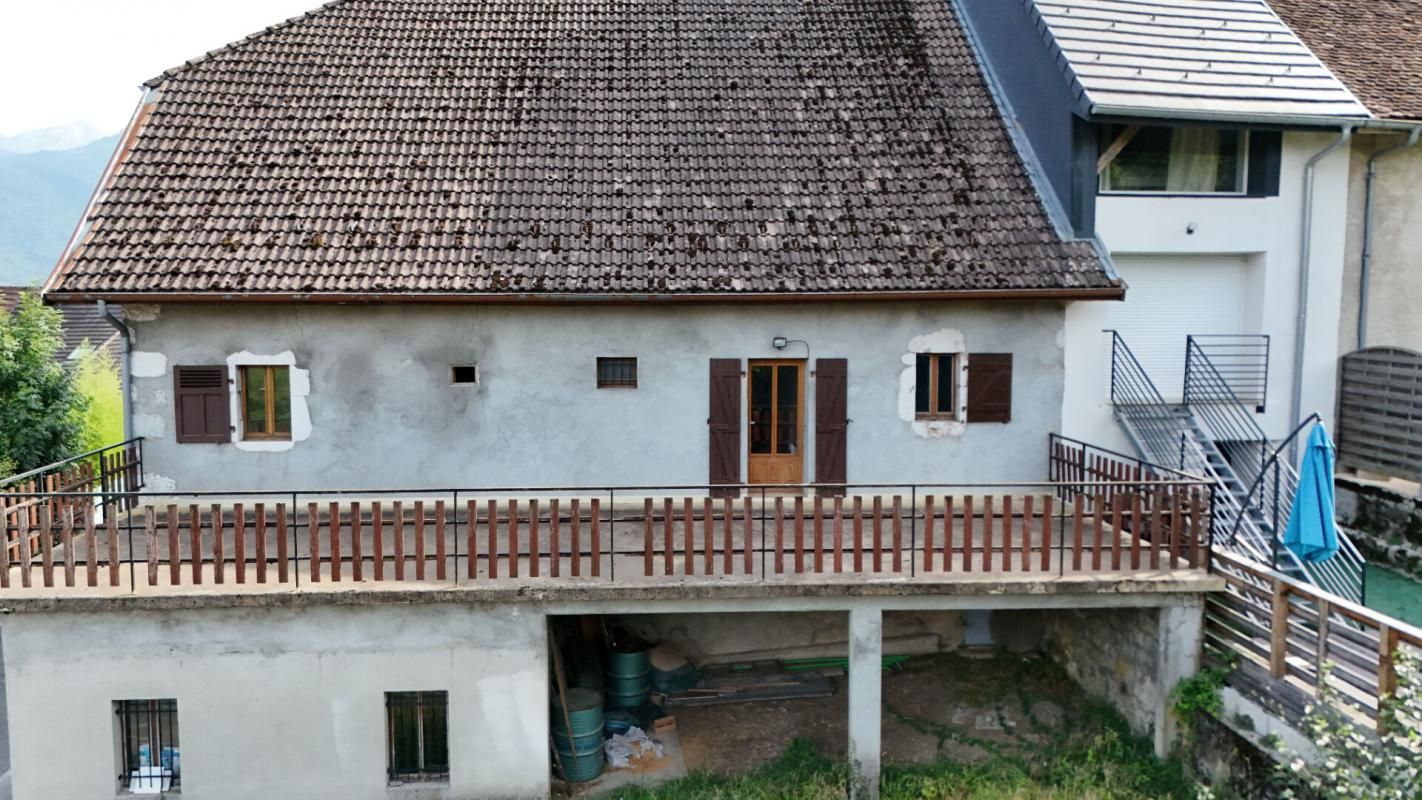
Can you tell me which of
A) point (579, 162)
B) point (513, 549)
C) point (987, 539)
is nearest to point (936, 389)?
point (987, 539)

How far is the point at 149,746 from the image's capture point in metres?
8.94

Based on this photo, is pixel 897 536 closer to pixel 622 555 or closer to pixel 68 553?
pixel 622 555

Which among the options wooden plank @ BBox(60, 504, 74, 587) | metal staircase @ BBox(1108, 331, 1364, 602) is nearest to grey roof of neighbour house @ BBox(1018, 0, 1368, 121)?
metal staircase @ BBox(1108, 331, 1364, 602)

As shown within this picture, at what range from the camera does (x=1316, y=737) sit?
7238mm

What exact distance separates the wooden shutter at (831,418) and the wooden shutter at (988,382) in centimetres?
151

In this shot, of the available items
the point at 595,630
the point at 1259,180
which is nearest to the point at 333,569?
the point at 595,630

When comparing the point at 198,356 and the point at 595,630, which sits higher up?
the point at 198,356

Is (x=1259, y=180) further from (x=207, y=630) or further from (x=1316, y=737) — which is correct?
(x=207, y=630)

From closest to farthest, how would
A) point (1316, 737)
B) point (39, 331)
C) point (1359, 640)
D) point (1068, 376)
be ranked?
point (1316, 737) → point (1359, 640) → point (1068, 376) → point (39, 331)

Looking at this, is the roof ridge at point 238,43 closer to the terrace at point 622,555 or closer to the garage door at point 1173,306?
the terrace at point 622,555

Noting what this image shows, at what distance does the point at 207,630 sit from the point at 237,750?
109 centimetres

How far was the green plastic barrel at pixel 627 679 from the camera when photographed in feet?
34.7

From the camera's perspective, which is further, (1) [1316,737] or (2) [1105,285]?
(2) [1105,285]

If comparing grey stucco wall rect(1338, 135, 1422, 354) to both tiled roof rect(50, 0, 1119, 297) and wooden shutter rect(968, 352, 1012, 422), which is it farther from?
wooden shutter rect(968, 352, 1012, 422)
